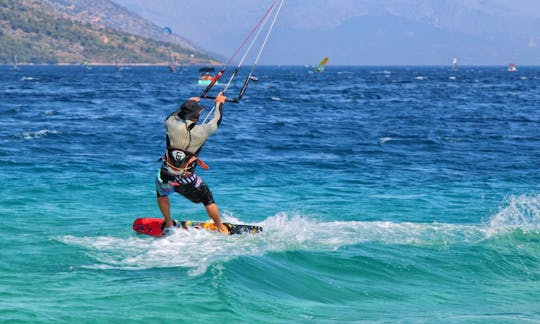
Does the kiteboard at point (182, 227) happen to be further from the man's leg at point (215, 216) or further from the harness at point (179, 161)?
the harness at point (179, 161)

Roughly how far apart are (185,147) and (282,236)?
8.06 feet

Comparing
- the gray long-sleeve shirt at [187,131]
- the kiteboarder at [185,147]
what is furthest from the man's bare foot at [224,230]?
the gray long-sleeve shirt at [187,131]

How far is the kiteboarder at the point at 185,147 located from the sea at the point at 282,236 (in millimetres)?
917

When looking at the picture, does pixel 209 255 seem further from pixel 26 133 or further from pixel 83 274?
pixel 26 133

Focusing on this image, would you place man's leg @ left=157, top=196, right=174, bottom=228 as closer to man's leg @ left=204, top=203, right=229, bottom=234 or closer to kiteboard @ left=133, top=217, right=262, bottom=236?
kiteboard @ left=133, top=217, right=262, bottom=236

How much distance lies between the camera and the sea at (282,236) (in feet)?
31.1

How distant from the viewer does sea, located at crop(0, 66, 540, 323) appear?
948 centimetres

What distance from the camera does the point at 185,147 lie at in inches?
472

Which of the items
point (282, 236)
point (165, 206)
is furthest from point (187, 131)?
point (282, 236)

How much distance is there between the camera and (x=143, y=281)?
398 inches

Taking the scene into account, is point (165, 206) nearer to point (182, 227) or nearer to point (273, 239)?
point (182, 227)

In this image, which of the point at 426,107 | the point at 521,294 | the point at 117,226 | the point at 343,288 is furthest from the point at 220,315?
the point at 426,107

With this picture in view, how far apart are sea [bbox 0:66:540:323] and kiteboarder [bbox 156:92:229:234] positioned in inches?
36.1

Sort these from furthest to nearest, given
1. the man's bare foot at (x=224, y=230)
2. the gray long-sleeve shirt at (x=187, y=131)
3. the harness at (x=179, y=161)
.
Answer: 1. the man's bare foot at (x=224, y=230)
2. the harness at (x=179, y=161)
3. the gray long-sleeve shirt at (x=187, y=131)
